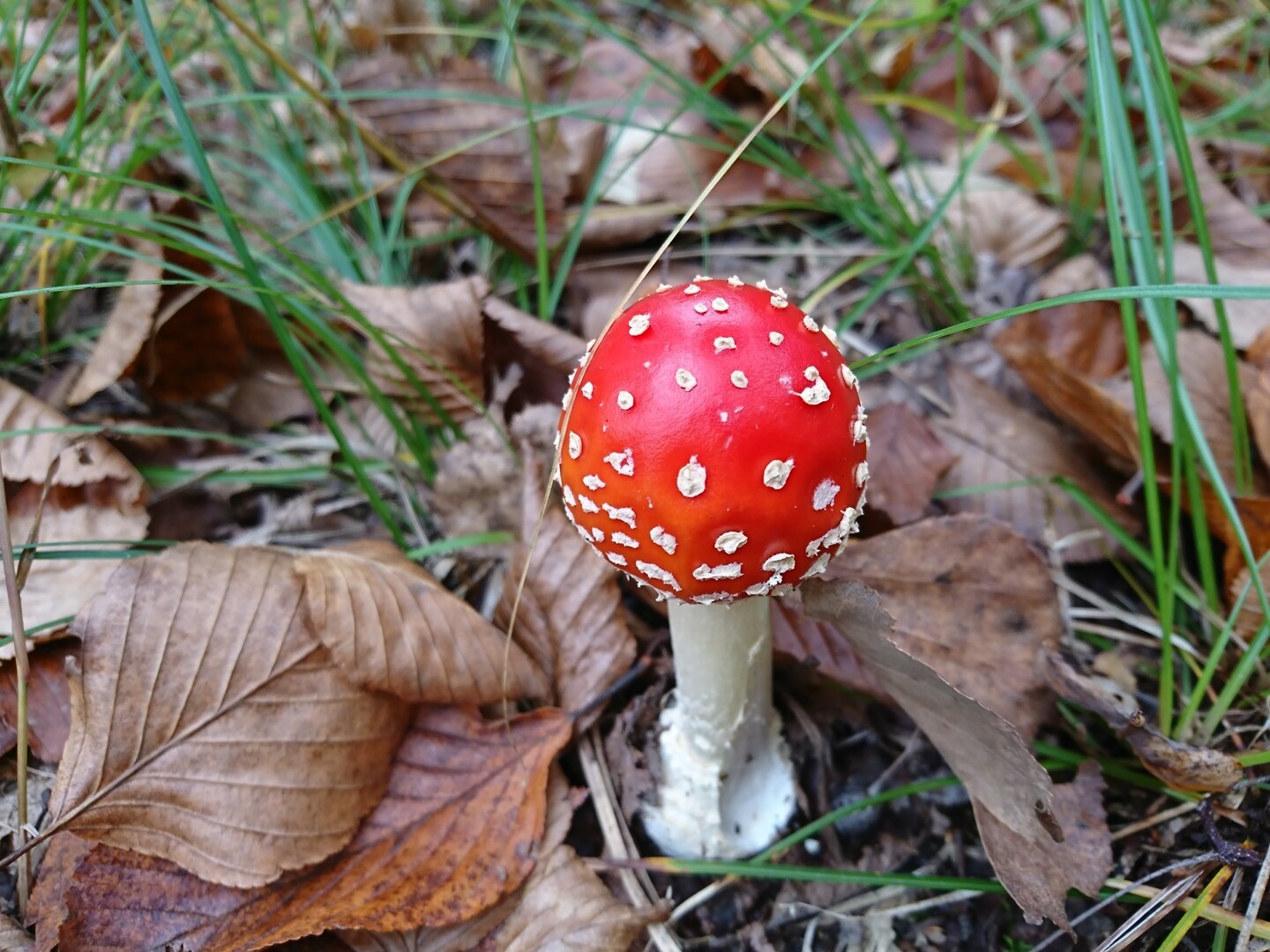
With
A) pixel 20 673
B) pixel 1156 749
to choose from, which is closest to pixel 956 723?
pixel 1156 749

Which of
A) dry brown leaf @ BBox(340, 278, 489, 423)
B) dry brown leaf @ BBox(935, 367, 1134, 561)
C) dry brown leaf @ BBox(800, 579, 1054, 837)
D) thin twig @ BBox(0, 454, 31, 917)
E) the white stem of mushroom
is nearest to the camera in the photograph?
dry brown leaf @ BBox(800, 579, 1054, 837)

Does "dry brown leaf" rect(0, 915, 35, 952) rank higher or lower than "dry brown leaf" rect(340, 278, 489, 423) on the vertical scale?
lower

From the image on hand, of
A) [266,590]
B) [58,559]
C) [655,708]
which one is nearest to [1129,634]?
[655,708]

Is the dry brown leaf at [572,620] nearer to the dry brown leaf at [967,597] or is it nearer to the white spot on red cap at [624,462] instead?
the dry brown leaf at [967,597]

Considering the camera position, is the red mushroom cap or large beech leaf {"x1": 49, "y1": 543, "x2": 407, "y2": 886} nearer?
the red mushroom cap

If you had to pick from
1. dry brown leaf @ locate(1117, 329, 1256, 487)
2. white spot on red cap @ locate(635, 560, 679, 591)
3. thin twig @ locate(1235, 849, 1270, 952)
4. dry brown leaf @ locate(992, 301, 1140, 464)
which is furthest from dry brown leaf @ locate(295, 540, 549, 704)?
dry brown leaf @ locate(1117, 329, 1256, 487)

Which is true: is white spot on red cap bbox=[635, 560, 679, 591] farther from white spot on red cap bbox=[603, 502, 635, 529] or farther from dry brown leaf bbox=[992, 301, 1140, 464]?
dry brown leaf bbox=[992, 301, 1140, 464]
